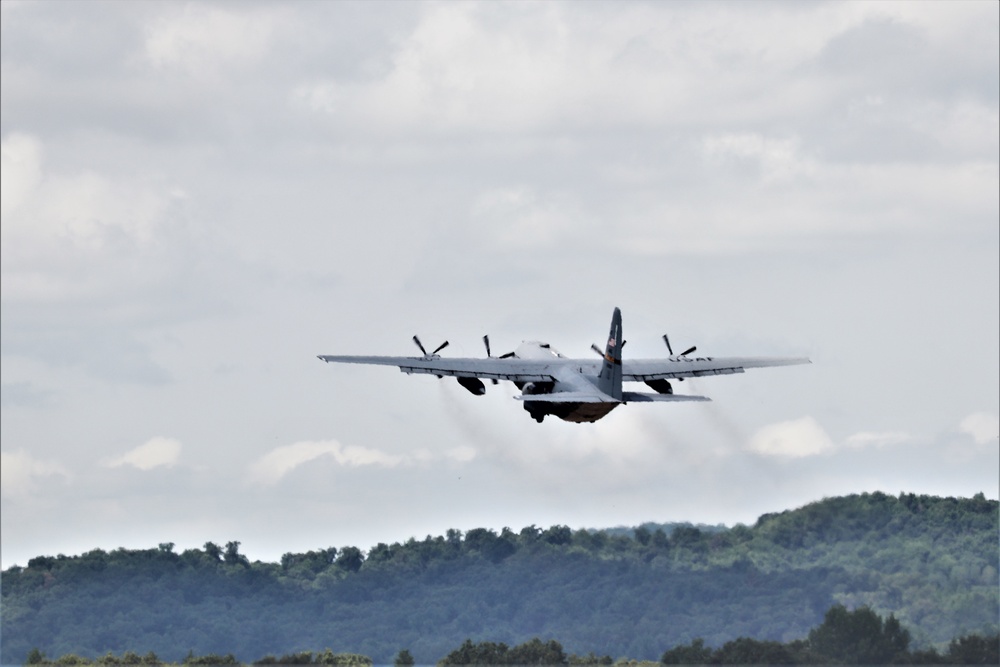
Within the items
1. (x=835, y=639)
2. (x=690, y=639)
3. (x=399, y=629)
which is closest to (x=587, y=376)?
(x=835, y=639)

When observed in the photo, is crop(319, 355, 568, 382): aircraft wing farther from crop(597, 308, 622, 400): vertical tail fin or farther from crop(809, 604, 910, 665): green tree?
crop(809, 604, 910, 665): green tree

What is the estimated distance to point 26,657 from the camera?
184 m

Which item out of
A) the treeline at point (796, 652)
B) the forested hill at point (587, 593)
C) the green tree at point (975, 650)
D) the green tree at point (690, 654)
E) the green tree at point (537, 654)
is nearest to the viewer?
the green tree at point (975, 650)

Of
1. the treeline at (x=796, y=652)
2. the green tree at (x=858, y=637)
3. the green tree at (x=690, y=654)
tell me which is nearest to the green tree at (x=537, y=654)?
the treeline at (x=796, y=652)

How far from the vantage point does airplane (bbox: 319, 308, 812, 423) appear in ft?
334

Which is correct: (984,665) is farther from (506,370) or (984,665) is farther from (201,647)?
(201,647)

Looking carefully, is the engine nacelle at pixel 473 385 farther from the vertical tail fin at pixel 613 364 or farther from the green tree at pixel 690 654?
the green tree at pixel 690 654

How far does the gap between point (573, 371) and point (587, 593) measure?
2359 inches

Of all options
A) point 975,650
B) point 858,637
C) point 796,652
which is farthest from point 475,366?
point 975,650

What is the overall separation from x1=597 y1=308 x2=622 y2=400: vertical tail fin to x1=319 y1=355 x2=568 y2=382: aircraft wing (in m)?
3.57

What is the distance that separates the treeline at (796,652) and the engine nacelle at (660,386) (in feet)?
95.4

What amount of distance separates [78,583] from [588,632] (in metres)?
64.0

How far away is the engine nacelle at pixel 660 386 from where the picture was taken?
354 ft

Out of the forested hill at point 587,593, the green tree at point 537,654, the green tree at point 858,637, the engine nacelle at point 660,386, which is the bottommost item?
the green tree at point 858,637
